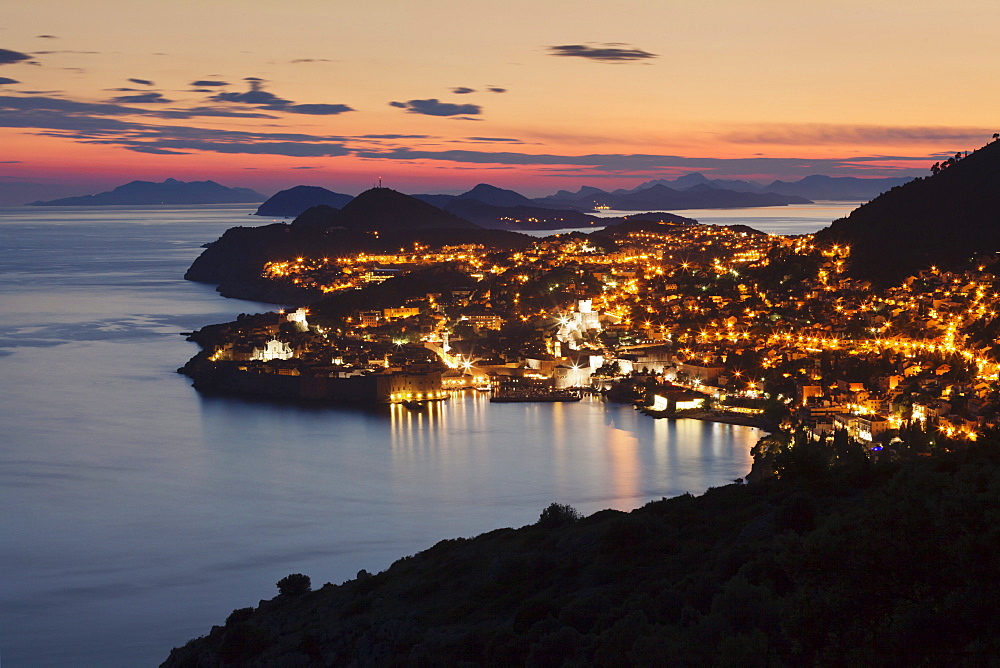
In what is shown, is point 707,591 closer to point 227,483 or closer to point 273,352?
point 227,483

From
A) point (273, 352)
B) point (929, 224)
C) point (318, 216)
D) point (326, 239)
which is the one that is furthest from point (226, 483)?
point (318, 216)

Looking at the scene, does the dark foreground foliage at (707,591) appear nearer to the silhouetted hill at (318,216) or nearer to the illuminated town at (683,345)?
the illuminated town at (683,345)

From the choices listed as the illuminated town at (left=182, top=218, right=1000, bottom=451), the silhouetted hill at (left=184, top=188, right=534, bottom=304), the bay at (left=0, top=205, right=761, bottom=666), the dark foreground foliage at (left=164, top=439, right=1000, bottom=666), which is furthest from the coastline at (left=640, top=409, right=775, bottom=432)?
the silhouetted hill at (left=184, top=188, right=534, bottom=304)

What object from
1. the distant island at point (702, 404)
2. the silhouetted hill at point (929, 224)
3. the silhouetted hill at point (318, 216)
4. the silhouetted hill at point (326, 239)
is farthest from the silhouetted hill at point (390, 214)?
the silhouetted hill at point (929, 224)

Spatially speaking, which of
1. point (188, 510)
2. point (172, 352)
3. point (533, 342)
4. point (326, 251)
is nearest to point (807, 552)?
point (188, 510)

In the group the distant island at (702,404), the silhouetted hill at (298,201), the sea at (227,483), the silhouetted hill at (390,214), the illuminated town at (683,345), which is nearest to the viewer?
the distant island at (702,404)

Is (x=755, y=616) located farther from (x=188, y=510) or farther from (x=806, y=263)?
(x=806, y=263)
